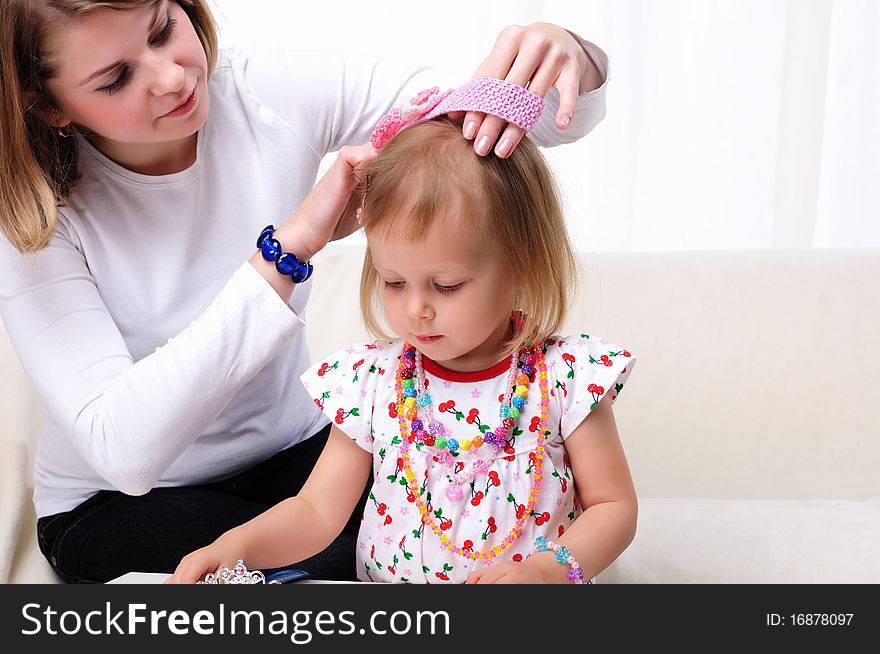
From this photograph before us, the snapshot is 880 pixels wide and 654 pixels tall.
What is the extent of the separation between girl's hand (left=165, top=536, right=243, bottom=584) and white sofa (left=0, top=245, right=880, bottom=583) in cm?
55

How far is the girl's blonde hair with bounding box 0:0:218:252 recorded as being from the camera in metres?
1.13

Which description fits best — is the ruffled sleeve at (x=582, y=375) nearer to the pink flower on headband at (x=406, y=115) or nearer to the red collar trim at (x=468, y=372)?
A: the red collar trim at (x=468, y=372)

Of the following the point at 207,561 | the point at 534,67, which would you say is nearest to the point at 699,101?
the point at 534,67

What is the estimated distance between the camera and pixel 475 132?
104cm

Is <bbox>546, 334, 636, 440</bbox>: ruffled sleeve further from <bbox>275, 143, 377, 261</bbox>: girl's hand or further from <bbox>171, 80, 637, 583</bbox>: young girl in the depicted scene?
<bbox>275, 143, 377, 261</bbox>: girl's hand

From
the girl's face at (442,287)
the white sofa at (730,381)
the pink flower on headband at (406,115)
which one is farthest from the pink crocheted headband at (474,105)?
the white sofa at (730,381)

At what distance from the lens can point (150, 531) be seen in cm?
137

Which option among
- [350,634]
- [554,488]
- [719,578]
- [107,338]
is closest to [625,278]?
[719,578]

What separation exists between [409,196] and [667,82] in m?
1.61

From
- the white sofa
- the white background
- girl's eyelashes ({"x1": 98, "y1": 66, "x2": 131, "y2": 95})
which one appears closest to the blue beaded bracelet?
girl's eyelashes ({"x1": 98, "y1": 66, "x2": 131, "y2": 95})

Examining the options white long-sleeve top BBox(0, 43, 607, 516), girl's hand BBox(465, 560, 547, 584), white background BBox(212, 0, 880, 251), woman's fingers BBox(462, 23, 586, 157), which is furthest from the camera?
white background BBox(212, 0, 880, 251)

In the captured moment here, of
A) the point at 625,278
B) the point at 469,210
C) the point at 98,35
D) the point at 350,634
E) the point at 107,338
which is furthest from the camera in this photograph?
the point at 625,278

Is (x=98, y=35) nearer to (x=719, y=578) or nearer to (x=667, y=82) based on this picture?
(x=719, y=578)

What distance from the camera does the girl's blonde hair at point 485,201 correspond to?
1028 mm
